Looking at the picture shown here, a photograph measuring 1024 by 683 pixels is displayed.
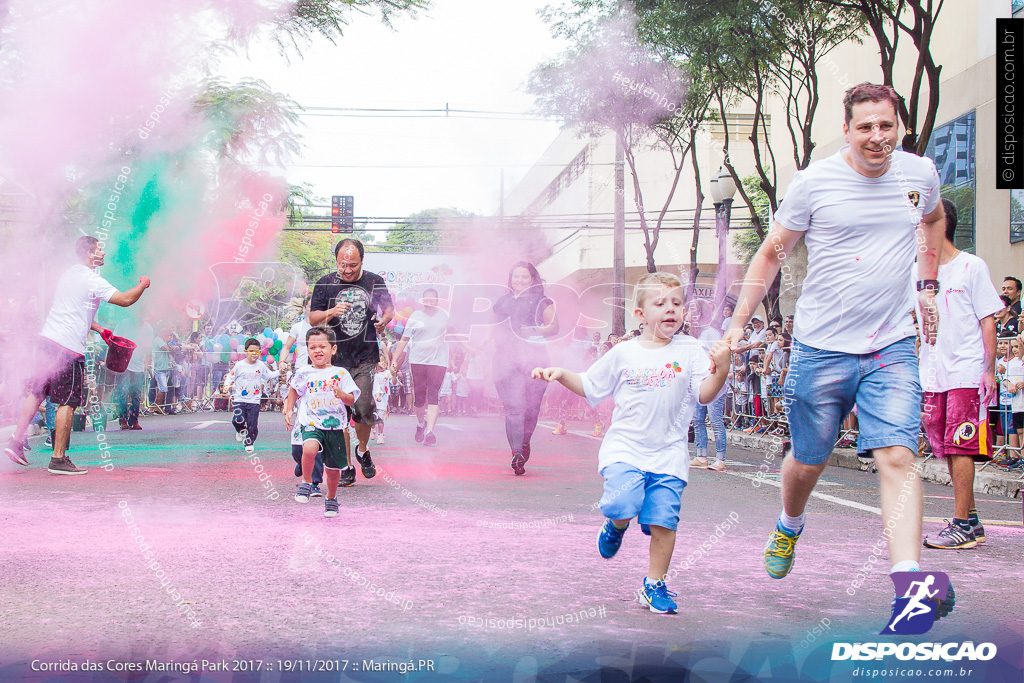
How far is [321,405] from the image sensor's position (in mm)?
5898

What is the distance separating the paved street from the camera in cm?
294

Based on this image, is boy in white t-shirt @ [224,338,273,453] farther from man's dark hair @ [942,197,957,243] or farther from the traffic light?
man's dark hair @ [942,197,957,243]

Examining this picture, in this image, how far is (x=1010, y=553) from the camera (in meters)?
4.84

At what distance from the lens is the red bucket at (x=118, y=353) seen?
20.6ft

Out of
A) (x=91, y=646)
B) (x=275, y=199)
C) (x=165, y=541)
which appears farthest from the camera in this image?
(x=275, y=199)

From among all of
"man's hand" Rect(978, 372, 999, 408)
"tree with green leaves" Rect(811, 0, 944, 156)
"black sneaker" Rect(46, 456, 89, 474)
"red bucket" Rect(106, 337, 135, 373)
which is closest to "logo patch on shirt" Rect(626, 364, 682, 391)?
"man's hand" Rect(978, 372, 999, 408)

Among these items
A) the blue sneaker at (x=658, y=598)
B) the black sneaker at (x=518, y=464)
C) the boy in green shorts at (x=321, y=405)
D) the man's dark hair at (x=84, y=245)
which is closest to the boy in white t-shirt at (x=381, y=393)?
the black sneaker at (x=518, y=464)

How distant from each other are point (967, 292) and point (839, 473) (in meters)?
4.88

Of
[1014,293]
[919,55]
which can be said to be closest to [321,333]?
[1014,293]

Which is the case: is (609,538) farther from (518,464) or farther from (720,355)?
(518,464)

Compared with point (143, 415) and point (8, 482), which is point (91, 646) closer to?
point (8, 482)

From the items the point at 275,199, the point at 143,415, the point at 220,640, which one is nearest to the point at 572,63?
the point at 275,199

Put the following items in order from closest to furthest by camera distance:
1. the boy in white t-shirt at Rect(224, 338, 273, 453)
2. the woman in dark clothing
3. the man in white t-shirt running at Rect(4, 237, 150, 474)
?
the man in white t-shirt running at Rect(4, 237, 150, 474)
the woman in dark clothing
the boy in white t-shirt at Rect(224, 338, 273, 453)

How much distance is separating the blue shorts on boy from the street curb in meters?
4.03
